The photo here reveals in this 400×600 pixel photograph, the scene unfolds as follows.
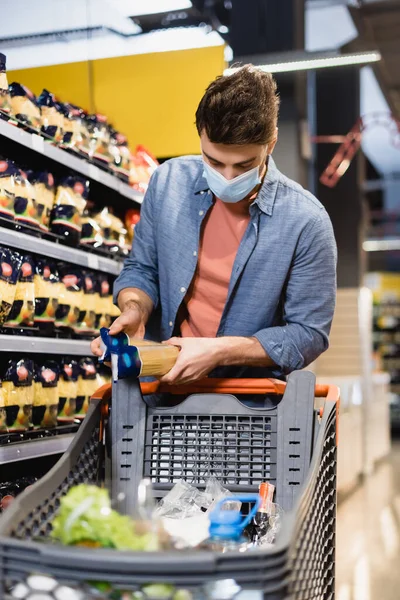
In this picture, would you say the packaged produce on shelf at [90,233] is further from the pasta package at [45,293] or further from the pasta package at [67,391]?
the pasta package at [67,391]

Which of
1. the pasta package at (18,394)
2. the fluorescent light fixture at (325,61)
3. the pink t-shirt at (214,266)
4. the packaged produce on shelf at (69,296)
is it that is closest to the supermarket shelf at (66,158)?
the packaged produce on shelf at (69,296)

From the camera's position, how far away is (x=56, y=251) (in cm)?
316

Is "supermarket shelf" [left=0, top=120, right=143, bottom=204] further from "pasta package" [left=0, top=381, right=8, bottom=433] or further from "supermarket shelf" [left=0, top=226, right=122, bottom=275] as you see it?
"pasta package" [left=0, top=381, right=8, bottom=433]

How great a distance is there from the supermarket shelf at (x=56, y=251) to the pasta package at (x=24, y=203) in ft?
0.24

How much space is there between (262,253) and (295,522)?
0.92 meters

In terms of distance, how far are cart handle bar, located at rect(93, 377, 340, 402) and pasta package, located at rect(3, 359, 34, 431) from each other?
45.3 inches

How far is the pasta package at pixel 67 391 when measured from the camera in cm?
340

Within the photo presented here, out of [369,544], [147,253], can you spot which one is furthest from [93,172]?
[369,544]

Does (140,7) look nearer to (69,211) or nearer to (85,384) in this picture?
(69,211)

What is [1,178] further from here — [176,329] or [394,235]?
[394,235]

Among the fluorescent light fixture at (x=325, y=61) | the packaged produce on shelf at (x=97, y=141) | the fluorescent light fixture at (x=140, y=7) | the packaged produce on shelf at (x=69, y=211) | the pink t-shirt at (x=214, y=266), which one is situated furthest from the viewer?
the fluorescent light fixture at (x=140, y=7)

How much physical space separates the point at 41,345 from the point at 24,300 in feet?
0.60

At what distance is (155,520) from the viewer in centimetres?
121

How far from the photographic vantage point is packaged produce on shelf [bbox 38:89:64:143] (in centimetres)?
320
